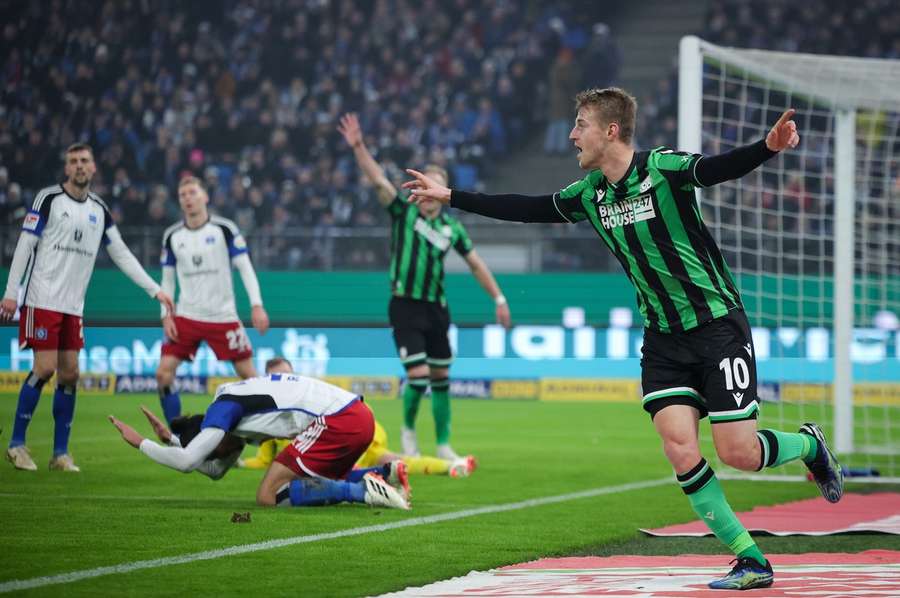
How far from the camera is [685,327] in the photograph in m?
5.94

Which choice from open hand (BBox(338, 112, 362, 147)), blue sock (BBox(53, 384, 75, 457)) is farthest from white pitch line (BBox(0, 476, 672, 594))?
blue sock (BBox(53, 384, 75, 457))

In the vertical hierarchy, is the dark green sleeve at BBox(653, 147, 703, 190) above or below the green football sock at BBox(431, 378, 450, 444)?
above

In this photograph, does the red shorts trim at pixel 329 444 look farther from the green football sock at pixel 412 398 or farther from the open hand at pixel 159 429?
the green football sock at pixel 412 398

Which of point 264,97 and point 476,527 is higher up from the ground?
point 264,97

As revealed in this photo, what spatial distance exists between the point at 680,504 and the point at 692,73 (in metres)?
3.71

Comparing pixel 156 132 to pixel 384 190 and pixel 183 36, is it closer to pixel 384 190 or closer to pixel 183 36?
pixel 183 36

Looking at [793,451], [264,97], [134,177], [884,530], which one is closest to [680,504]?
[884,530]

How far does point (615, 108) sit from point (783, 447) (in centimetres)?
163

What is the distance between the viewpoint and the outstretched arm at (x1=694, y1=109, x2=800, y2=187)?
5.38m

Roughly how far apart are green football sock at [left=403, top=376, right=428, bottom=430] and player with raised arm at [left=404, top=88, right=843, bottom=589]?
570cm

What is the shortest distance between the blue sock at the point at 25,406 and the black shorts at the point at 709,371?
5.92 m

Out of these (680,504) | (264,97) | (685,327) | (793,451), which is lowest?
(680,504)

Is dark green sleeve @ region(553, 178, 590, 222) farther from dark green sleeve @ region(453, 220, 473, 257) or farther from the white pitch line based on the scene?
dark green sleeve @ region(453, 220, 473, 257)

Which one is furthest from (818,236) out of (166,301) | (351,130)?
(166,301)
